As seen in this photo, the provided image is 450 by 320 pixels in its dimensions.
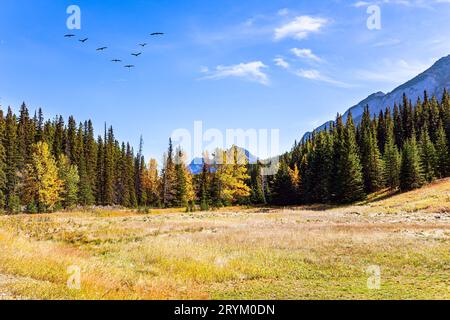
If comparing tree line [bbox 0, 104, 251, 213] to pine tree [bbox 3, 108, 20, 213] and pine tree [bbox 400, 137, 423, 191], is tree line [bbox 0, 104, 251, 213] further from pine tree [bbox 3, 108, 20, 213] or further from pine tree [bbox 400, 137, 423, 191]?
pine tree [bbox 400, 137, 423, 191]

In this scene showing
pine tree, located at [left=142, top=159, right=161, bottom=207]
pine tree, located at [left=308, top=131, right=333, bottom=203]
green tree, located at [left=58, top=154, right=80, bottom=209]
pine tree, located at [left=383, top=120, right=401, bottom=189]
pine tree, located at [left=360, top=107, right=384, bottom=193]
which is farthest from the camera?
pine tree, located at [left=142, top=159, right=161, bottom=207]

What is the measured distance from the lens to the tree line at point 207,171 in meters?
72.1

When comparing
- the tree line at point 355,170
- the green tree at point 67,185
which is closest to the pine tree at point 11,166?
the green tree at point 67,185

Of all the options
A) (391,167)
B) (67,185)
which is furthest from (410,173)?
(67,185)

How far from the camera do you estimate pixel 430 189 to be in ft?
218

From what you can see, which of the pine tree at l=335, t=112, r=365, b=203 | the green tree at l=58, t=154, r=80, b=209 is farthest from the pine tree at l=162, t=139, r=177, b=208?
the pine tree at l=335, t=112, r=365, b=203

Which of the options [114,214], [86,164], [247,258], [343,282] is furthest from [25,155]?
[343,282]

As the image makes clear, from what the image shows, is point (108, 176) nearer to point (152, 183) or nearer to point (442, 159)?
point (152, 183)

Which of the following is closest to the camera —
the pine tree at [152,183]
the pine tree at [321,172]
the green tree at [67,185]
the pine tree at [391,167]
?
the pine tree at [391,167]

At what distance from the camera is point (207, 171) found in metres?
92.8

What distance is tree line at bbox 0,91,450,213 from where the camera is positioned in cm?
7212

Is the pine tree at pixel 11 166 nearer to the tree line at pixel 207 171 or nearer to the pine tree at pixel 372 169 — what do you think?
the tree line at pixel 207 171
